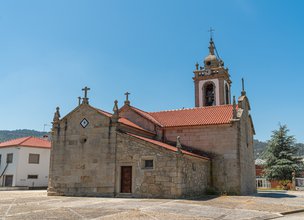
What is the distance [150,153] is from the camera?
19578 millimetres

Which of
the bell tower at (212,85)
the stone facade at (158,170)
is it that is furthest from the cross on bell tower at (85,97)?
the bell tower at (212,85)

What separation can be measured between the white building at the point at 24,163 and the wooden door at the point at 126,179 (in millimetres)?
21214

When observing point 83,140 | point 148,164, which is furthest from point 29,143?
point 148,164

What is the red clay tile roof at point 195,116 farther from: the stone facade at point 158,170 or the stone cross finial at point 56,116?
the stone cross finial at point 56,116

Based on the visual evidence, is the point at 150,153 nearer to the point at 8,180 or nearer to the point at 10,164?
the point at 10,164

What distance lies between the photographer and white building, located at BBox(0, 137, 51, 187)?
121 ft

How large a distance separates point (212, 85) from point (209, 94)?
3.76 ft

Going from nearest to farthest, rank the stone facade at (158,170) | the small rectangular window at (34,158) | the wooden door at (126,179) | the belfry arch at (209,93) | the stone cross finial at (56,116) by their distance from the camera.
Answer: the stone facade at (158,170) → the wooden door at (126,179) → the stone cross finial at (56,116) → the belfry arch at (209,93) → the small rectangular window at (34,158)

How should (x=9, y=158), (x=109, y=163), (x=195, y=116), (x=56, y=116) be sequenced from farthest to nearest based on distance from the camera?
(x=9, y=158) < (x=195, y=116) < (x=56, y=116) < (x=109, y=163)

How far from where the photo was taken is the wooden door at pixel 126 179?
20.3 meters

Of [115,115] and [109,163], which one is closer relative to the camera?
[109,163]

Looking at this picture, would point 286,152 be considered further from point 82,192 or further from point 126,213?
point 126,213

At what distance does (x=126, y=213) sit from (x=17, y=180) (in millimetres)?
28943

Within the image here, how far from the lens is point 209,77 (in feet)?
128
